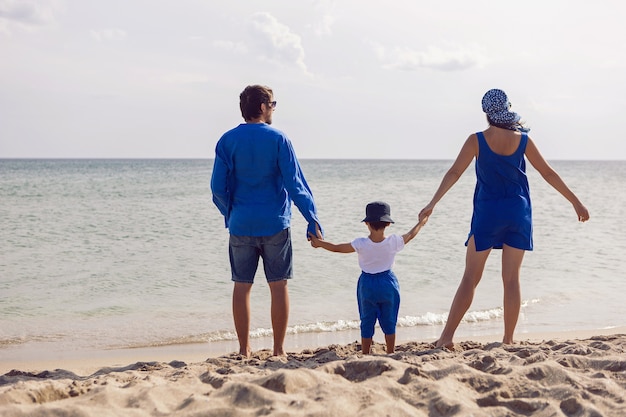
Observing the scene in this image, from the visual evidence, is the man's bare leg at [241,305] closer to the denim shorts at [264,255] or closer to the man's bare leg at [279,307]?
the denim shorts at [264,255]

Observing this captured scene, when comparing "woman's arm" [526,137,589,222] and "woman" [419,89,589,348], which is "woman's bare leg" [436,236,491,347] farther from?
"woman's arm" [526,137,589,222]

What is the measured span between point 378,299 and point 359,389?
48.4 inches

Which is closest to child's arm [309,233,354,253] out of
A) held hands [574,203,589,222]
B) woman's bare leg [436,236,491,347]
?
woman's bare leg [436,236,491,347]

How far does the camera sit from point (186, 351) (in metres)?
6.12

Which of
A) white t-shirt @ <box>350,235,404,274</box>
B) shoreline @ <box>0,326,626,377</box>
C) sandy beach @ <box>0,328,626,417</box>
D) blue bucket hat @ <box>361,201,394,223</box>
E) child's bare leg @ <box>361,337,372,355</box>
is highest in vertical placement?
blue bucket hat @ <box>361,201,394,223</box>

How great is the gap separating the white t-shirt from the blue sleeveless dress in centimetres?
65

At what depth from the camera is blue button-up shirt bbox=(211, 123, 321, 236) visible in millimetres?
4371

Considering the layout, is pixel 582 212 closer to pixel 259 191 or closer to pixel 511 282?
pixel 511 282

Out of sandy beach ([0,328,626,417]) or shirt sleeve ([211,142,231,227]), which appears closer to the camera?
sandy beach ([0,328,626,417])

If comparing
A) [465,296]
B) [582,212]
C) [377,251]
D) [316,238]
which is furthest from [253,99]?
[582,212]

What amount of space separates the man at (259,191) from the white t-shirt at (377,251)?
0.32 meters

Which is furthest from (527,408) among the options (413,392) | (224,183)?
(224,183)

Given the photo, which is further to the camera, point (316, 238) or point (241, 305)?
point (241, 305)

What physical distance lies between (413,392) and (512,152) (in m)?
2.01
